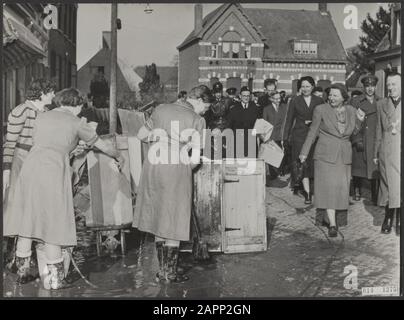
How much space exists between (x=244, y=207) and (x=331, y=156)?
1.21 metres

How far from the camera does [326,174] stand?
6.65 m

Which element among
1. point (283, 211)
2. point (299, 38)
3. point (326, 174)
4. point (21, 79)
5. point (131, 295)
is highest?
point (299, 38)

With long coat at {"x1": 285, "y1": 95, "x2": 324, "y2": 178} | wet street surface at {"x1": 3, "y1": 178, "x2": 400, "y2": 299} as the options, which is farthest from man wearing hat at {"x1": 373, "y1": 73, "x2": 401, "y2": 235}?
long coat at {"x1": 285, "y1": 95, "x2": 324, "y2": 178}

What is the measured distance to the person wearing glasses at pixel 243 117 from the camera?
7590mm

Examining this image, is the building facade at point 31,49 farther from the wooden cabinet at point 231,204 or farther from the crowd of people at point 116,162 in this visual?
the wooden cabinet at point 231,204

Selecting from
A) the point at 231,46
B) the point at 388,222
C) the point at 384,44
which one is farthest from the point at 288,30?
the point at 388,222

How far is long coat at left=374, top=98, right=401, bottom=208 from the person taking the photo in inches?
235

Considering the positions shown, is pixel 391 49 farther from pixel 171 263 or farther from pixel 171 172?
pixel 171 263

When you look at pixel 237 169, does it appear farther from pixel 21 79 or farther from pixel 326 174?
pixel 21 79

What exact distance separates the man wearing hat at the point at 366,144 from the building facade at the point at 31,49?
12.0 feet

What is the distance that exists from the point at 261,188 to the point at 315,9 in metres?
1.85

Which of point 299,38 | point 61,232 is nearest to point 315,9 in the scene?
point 299,38

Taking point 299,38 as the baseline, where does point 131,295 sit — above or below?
below

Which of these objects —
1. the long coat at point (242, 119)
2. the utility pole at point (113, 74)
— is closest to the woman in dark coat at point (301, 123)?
the long coat at point (242, 119)
